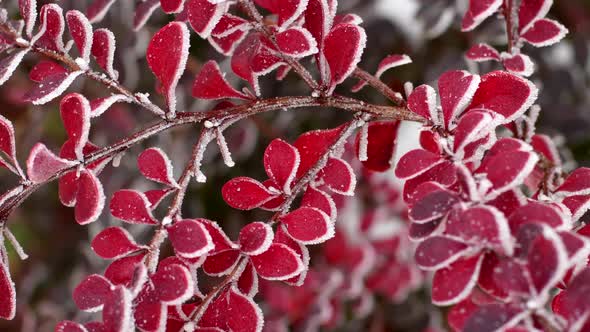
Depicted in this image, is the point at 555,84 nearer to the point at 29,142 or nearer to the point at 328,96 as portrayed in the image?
the point at 328,96

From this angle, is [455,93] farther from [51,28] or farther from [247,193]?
[51,28]

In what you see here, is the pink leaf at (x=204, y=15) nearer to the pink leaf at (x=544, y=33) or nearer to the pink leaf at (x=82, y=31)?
the pink leaf at (x=82, y=31)

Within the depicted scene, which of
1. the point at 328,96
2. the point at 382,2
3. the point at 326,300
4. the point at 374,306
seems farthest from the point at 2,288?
the point at 382,2

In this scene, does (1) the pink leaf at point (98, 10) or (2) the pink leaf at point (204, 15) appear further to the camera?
(1) the pink leaf at point (98, 10)

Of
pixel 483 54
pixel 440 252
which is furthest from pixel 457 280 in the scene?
pixel 483 54

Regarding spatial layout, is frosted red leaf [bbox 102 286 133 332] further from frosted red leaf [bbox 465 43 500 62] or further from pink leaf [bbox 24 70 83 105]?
frosted red leaf [bbox 465 43 500 62]

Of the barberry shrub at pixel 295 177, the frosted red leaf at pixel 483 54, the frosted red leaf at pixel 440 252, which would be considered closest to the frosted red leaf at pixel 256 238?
the barberry shrub at pixel 295 177

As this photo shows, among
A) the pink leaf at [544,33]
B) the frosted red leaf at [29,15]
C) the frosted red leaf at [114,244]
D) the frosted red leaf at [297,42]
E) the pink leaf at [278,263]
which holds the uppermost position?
the frosted red leaf at [29,15]
